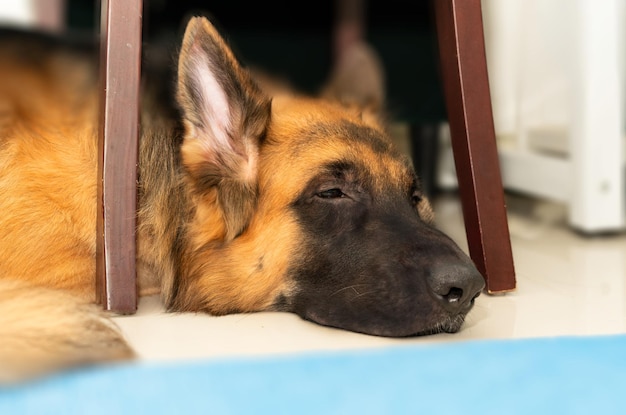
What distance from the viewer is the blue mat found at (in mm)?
1196

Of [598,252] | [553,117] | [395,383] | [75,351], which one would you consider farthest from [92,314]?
[553,117]

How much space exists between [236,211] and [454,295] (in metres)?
0.55

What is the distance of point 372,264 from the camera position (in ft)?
5.30

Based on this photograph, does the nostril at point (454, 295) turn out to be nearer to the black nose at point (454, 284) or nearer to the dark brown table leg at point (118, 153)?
the black nose at point (454, 284)

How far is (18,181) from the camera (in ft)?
5.94

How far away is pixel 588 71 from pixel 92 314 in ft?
6.52

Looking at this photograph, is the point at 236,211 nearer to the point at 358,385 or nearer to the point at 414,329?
the point at 414,329

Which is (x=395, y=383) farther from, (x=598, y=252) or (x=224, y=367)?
(x=598, y=252)

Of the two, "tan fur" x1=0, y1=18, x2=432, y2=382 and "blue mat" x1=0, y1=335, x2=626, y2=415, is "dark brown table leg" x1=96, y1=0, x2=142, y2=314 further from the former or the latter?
"blue mat" x1=0, y1=335, x2=626, y2=415

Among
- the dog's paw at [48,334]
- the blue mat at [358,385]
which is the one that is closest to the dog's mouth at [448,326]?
the blue mat at [358,385]

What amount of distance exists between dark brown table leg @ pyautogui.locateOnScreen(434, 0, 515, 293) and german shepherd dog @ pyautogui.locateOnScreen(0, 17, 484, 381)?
0.52 ft

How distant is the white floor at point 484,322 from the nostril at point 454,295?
3.7 inches

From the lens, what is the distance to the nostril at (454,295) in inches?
60.4

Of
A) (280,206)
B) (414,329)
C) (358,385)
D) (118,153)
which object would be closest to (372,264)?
(414,329)
